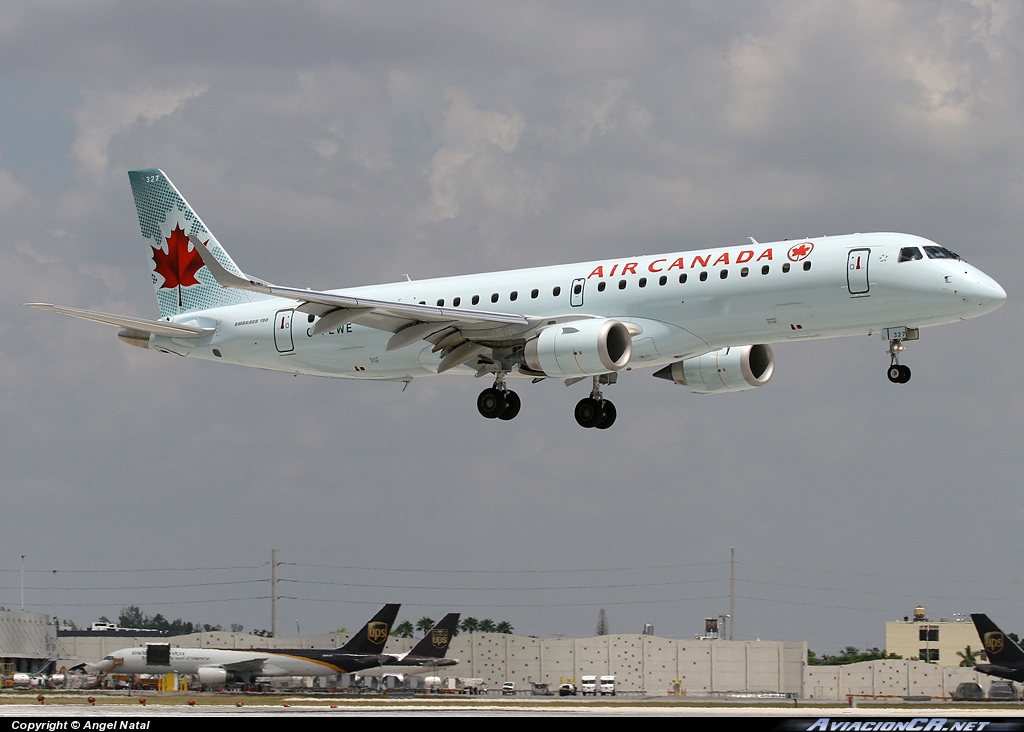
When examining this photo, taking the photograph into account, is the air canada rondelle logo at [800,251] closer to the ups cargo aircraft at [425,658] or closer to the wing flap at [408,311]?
the wing flap at [408,311]

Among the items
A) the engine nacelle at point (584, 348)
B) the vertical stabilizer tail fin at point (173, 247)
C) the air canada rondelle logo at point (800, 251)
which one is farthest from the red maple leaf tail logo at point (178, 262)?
the air canada rondelle logo at point (800, 251)

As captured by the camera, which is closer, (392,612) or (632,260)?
(632,260)

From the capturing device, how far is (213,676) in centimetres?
8356

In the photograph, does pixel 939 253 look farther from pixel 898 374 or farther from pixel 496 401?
pixel 496 401

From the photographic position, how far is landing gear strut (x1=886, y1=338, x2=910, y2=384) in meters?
47.2

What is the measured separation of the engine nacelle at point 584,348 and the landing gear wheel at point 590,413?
5775mm

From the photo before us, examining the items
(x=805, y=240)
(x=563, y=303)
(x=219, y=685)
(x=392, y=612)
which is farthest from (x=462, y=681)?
(x=805, y=240)

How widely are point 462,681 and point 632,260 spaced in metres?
48.3

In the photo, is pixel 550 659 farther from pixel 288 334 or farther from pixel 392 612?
pixel 288 334

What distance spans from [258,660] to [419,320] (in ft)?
136

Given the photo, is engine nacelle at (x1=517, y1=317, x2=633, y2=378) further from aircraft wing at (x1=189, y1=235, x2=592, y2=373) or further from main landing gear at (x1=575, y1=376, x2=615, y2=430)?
main landing gear at (x1=575, y1=376, x2=615, y2=430)

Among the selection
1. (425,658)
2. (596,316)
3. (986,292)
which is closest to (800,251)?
(986,292)

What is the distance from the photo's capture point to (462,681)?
302 ft

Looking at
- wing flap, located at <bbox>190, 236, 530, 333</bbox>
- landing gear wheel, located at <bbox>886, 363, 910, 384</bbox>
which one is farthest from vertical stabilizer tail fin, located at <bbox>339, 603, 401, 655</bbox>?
landing gear wheel, located at <bbox>886, 363, 910, 384</bbox>
